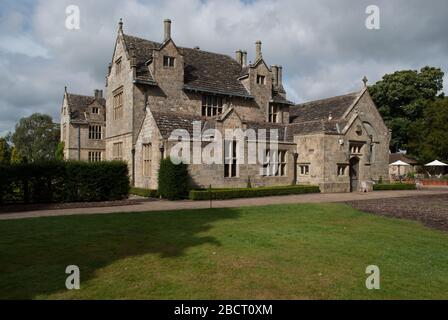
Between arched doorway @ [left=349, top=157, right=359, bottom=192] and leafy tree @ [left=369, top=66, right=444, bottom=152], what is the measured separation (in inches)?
1334

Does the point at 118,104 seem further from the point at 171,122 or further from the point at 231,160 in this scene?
the point at 231,160

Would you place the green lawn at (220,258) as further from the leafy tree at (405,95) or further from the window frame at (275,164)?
the leafy tree at (405,95)

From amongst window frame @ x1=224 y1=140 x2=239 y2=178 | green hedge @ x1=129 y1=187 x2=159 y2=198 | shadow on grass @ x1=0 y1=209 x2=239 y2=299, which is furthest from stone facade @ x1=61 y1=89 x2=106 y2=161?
shadow on grass @ x1=0 y1=209 x2=239 y2=299

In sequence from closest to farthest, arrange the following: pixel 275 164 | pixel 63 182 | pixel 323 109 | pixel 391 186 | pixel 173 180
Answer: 1. pixel 63 182
2. pixel 173 180
3. pixel 275 164
4. pixel 391 186
5. pixel 323 109

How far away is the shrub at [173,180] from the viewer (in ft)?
74.0

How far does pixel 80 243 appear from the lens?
31.0 ft

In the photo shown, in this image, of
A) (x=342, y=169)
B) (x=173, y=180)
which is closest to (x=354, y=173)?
(x=342, y=169)

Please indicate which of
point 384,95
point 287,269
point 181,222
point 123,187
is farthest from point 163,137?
point 384,95

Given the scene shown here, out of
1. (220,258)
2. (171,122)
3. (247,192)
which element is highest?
(171,122)

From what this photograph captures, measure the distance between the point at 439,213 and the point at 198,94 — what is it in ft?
71.6

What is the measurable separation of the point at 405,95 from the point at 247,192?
49105 millimetres

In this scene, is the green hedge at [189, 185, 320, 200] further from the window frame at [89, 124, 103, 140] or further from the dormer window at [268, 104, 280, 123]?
the window frame at [89, 124, 103, 140]

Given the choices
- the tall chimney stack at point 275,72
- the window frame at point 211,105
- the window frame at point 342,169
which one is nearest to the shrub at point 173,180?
the window frame at point 211,105
